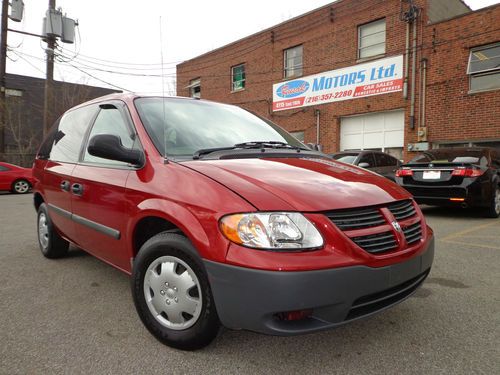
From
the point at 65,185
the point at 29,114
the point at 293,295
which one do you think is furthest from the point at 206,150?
the point at 29,114

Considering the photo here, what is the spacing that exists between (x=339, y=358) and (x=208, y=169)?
1.28 metres

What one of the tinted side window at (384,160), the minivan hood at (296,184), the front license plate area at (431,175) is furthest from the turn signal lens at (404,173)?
the minivan hood at (296,184)

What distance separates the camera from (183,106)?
3.18 metres

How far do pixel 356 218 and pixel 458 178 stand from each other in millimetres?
5722

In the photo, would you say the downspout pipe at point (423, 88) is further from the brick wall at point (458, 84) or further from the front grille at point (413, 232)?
the front grille at point (413, 232)

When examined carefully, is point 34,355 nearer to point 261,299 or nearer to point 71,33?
point 261,299

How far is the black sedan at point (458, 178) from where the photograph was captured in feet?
22.3

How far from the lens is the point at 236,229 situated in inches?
75.9

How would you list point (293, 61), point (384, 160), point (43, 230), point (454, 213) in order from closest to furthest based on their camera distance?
1. point (43, 230)
2. point (454, 213)
3. point (384, 160)
4. point (293, 61)

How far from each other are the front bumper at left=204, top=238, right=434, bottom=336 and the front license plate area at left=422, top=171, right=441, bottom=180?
5.71 metres

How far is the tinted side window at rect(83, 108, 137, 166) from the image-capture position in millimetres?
2894

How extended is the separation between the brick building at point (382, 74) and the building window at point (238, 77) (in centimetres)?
20

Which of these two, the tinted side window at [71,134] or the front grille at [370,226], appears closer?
the front grille at [370,226]

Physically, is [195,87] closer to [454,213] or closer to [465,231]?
[454,213]
